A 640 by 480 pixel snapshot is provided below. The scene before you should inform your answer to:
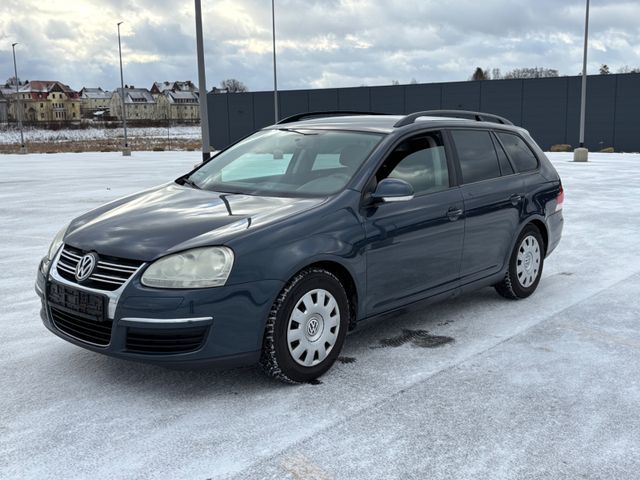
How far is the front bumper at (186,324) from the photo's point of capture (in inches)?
145

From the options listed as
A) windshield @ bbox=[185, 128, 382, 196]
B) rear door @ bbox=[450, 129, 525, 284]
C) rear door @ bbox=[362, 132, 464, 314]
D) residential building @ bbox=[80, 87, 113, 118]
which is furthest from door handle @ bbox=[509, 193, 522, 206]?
residential building @ bbox=[80, 87, 113, 118]

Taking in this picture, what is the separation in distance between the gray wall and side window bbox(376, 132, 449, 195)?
144 ft

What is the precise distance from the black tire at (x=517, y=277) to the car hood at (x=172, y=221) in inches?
93.4

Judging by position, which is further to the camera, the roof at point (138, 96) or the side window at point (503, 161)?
the roof at point (138, 96)

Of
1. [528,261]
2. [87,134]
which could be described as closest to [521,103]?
[528,261]

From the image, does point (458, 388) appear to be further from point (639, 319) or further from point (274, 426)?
point (639, 319)

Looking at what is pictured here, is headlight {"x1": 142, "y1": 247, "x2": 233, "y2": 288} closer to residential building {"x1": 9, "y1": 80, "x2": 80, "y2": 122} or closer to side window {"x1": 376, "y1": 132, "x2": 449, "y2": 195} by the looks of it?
side window {"x1": 376, "y1": 132, "x2": 449, "y2": 195}

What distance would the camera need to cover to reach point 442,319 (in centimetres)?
563

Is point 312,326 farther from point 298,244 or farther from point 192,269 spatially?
point 192,269

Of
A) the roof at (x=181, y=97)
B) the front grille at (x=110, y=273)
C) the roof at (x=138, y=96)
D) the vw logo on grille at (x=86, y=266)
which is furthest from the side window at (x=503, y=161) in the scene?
the roof at (x=138, y=96)

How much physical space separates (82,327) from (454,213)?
109 inches

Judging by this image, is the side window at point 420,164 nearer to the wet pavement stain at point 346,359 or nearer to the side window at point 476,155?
the side window at point 476,155

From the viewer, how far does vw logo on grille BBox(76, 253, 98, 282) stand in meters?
3.90

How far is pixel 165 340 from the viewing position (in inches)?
147
